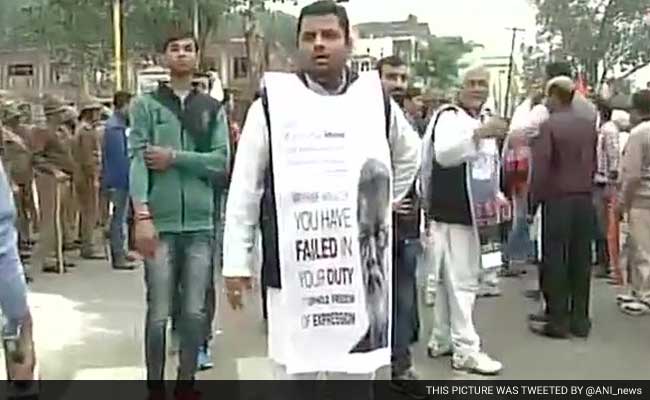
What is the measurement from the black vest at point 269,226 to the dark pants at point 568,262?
3859mm

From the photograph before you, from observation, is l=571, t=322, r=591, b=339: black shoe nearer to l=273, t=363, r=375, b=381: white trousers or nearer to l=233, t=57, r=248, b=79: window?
l=273, t=363, r=375, b=381: white trousers

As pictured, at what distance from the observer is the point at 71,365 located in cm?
625

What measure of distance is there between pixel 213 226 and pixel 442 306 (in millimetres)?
1871

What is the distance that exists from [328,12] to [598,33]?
10001mm

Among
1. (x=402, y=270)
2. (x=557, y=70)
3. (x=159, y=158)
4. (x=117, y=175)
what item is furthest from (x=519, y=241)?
(x=159, y=158)

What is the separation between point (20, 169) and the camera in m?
9.78

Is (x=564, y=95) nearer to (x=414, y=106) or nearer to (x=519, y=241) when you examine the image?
(x=414, y=106)

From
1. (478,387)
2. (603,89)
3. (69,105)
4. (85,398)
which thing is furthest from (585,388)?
(69,105)

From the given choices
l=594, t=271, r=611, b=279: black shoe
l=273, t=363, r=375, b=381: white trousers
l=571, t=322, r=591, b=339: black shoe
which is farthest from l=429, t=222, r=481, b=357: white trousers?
l=594, t=271, r=611, b=279: black shoe

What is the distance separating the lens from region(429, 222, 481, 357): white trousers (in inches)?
244

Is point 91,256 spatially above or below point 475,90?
below

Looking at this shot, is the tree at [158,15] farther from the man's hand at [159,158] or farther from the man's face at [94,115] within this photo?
the man's hand at [159,158]

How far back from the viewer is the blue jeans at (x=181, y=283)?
16.3ft

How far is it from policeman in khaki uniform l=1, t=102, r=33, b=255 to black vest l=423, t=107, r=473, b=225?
14.3 feet
